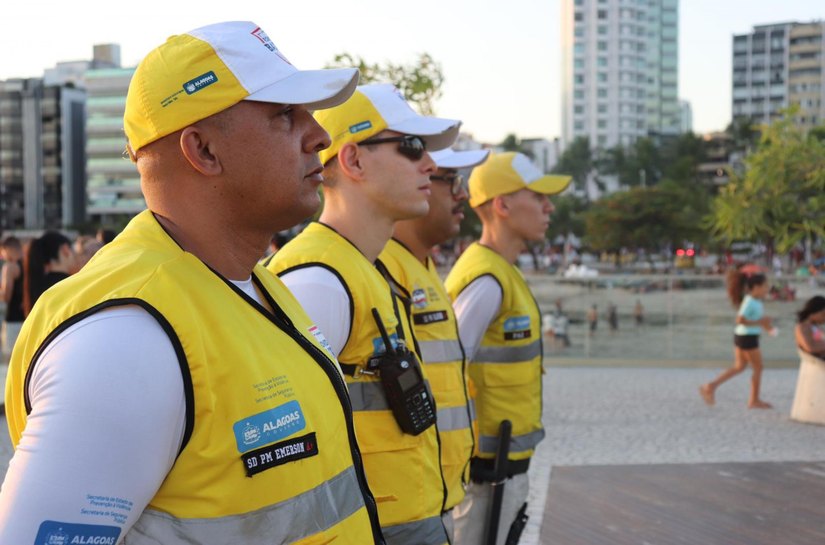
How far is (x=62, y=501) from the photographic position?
1.49 m

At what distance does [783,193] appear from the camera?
13.4 metres

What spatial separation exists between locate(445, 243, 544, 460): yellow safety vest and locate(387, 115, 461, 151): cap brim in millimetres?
1056

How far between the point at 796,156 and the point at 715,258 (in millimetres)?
64146

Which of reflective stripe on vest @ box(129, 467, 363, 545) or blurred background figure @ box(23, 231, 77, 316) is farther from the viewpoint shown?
blurred background figure @ box(23, 231, 77, 316)

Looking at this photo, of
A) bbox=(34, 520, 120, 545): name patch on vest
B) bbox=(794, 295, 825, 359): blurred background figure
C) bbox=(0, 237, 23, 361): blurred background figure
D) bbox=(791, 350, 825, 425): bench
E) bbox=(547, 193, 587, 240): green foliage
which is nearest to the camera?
bbox=(34, 520, 120, 545): name patch on vest

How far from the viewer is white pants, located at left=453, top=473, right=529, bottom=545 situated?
15.0ft

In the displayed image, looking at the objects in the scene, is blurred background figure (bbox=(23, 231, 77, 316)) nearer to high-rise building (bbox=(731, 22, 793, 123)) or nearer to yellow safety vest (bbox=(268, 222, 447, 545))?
yellow safety vest (bbox=(268, 222, 447, 545))

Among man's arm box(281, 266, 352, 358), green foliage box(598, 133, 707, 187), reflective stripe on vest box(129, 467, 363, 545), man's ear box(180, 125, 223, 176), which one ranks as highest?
green foliage box(598, 133, 707, 187)

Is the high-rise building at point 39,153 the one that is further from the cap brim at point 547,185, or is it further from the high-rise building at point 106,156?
the cap brim at point 547,185

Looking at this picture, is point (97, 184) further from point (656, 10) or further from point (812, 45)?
point (812, 45)

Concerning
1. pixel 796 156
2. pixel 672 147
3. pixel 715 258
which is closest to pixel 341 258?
pixel 796 156

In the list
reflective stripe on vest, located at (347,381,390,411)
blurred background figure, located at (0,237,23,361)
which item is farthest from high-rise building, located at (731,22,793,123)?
reflective stripe on vest, located at (347,381,390,411)

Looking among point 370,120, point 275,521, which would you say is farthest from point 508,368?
point 275,521

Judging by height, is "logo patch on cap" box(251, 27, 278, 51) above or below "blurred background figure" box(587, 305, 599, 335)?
above
